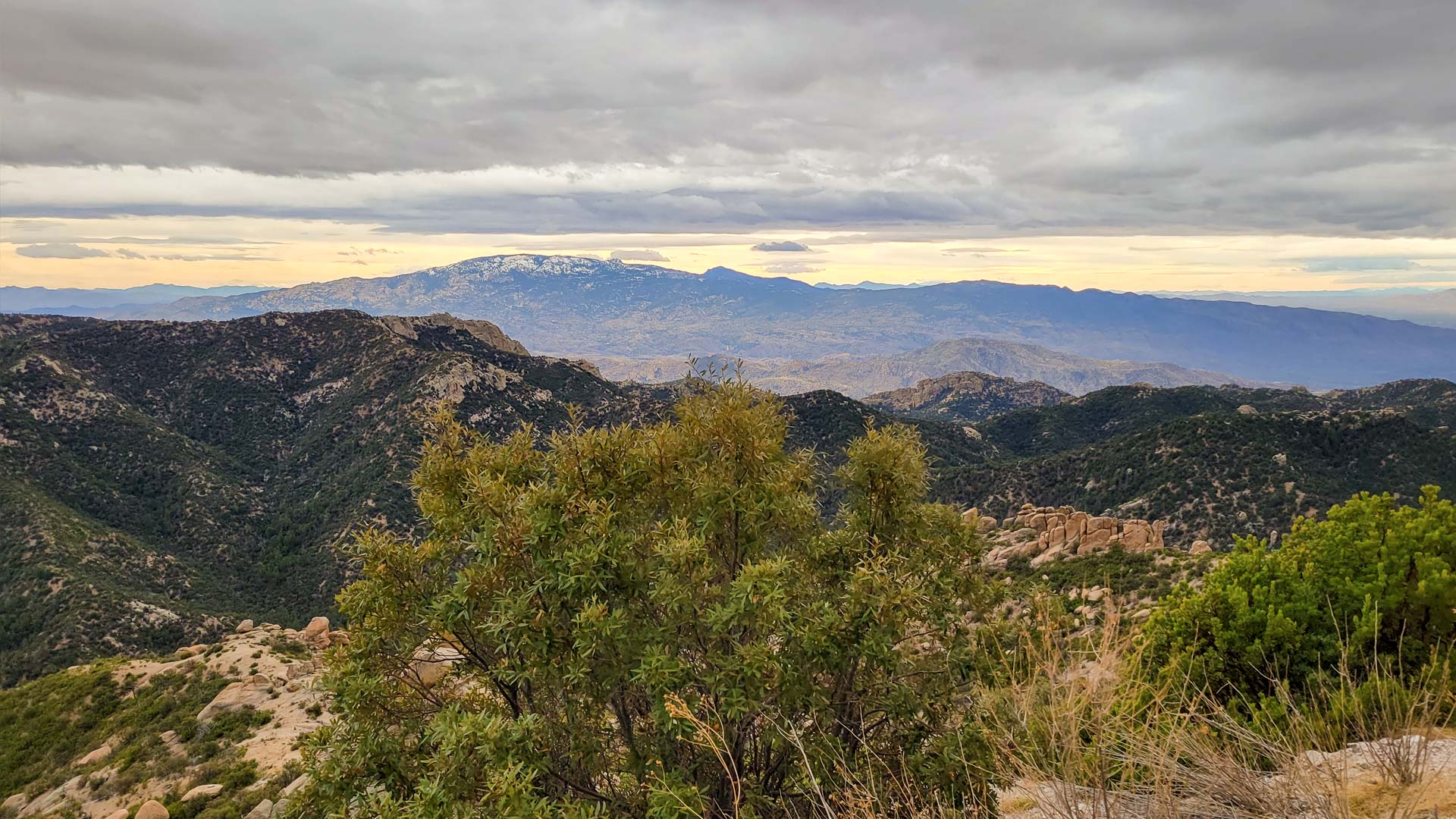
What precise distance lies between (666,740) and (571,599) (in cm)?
283

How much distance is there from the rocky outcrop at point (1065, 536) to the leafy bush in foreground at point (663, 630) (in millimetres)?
32191

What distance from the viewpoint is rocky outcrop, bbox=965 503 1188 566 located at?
4281 cm

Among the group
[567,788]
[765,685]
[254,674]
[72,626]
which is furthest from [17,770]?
[765,685]

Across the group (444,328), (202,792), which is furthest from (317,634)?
(444,328)

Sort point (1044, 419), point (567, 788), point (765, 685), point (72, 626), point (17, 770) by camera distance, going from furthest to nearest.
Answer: point (1044, 419) < point (72, 626) < point (17, 770) < point (567, 788) < point (765, 685)

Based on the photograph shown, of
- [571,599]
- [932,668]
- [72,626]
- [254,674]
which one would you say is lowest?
[72,626]

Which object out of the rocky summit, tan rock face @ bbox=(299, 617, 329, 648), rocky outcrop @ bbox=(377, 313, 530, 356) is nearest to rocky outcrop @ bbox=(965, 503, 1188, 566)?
the rocky summit

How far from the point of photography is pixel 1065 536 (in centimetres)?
4650

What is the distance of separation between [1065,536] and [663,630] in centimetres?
4462

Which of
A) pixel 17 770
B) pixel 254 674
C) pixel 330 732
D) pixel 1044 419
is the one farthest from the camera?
pixel 1044 419

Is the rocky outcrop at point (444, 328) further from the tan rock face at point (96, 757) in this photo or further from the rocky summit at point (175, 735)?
the tan rock face at point (96, 757)

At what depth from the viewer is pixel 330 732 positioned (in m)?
11.9

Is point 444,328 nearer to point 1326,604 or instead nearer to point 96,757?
point 96,757

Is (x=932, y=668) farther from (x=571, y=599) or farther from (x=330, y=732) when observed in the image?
(x=330, y=732)
